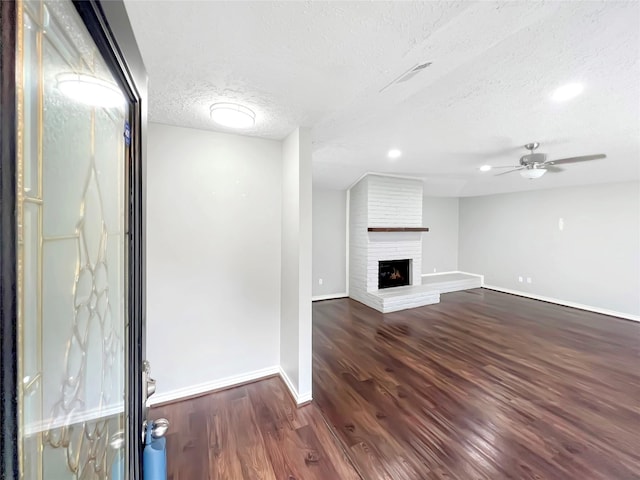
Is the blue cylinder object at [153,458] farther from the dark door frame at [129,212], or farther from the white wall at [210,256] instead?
the white wall at [210,256]

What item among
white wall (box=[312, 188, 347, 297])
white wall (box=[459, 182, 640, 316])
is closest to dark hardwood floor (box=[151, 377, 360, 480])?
white wall (box=[312, 188, 347, 297])

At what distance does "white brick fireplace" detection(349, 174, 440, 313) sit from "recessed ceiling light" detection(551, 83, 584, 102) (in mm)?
2981

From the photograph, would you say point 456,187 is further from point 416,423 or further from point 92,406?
point 92,406

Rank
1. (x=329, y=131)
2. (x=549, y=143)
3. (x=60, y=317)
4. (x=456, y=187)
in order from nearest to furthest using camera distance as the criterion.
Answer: (x=60, y=317), (x=329, y=131), (x=549, y=143), (x=456, y=187)

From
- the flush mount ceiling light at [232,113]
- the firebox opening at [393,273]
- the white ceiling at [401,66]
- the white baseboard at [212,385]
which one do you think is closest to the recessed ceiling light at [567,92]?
the white ceiling at [401,66]

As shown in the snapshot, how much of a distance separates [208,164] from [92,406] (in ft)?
6.62

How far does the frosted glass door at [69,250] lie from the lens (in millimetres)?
357

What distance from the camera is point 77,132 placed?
0.54 metres

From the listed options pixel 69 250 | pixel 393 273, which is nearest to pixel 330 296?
pixel 393 273

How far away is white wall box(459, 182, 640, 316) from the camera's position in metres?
4.35

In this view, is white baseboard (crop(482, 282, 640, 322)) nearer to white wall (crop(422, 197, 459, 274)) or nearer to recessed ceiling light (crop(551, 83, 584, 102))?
white wall (crop(422, 197, 459, 274))

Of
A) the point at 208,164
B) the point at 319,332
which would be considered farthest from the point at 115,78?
the point at 319,332

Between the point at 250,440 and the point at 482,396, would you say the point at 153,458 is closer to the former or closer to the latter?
the point at 250,440

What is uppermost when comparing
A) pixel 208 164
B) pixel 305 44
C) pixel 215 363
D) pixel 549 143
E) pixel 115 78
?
pixel 549 143
